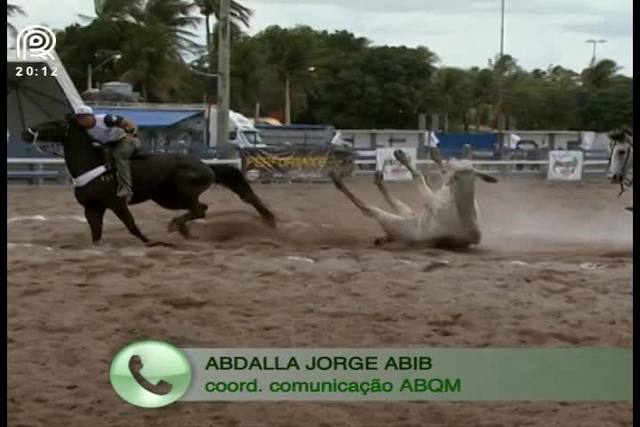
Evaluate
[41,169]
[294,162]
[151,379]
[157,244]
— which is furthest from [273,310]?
[294,162]

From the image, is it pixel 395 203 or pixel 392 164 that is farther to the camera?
pixel 395 203

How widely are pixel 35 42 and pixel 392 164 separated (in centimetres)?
213

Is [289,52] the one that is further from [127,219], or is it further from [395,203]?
[395,203]

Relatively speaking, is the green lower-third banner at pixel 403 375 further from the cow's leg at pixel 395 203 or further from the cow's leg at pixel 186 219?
the cow's leg at pixel 395 203

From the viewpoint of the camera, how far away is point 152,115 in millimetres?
4504

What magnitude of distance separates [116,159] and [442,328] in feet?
8.92

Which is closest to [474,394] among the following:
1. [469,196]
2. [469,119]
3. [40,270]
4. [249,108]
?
[469,119]

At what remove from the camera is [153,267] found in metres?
4.54

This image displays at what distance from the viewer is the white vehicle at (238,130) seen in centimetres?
438

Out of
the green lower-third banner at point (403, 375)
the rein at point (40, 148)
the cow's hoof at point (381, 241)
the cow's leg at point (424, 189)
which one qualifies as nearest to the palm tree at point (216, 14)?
the rein at point (40, 148)

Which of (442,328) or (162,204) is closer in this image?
(442,328)

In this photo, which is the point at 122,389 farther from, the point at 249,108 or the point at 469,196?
the point at 469,196

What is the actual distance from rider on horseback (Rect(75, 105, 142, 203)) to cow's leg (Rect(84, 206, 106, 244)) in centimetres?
29

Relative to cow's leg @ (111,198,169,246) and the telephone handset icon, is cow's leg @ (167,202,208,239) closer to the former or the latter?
cow's leg @ (111,198,169,246)
